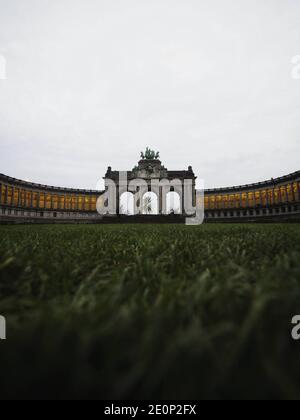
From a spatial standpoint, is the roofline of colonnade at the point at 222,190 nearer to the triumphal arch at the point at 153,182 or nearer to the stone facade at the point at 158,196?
the stone facade at the point at 158,196

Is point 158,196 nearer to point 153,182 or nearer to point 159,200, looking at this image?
point 159,200

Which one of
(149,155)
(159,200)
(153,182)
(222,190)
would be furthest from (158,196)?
(222,190)

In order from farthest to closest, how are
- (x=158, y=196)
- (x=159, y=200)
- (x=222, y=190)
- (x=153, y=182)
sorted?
(x=222, y=190) < (x=153, y=182) < (x=158, y=196) < (x=159, y=200)

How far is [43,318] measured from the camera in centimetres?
98

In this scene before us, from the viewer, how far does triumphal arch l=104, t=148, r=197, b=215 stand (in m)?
74.7

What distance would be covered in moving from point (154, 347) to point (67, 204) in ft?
302

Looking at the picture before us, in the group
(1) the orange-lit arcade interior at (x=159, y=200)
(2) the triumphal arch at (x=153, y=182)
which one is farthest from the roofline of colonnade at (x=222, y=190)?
(2) the triumphal arch at (x=153, y=182)

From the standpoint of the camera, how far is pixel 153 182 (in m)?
75.8

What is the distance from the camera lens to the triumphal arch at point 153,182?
74688 millimetres

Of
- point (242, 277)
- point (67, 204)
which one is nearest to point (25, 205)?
point (67, 204)

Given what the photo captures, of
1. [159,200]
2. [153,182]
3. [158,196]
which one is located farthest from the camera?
[153,182]

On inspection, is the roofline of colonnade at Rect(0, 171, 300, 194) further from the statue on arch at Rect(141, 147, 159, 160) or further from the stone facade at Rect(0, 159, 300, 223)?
the statue on arch at Rect(141, 147, 159, 160)

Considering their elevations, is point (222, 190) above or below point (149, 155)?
below
